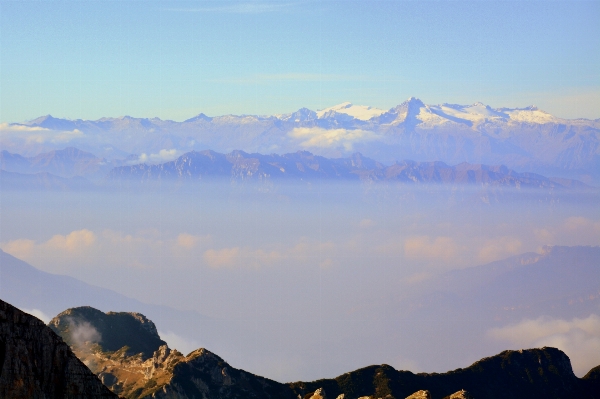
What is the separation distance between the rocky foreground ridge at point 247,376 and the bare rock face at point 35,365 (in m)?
38.7

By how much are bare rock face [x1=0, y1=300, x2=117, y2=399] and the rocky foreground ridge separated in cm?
3872

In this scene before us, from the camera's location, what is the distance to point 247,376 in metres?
113

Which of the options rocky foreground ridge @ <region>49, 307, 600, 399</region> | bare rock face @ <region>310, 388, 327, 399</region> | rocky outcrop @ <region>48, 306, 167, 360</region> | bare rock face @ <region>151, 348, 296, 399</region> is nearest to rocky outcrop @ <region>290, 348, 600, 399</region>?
rocky foreground ridge @ <region>49, 307, 600, 399</region>

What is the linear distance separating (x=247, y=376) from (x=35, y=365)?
6864 centimetres

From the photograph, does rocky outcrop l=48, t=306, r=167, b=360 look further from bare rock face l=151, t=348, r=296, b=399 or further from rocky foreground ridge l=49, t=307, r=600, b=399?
bare rock face l=151, t=348, r=296, b=399

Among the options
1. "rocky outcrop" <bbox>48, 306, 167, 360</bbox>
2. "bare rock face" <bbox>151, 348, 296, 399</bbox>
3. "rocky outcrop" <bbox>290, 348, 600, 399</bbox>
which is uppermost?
"rocky outcrop" <bbox>48, 306, 167, 360</bbox>

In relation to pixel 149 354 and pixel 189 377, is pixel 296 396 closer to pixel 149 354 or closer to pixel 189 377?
pixel 189 377

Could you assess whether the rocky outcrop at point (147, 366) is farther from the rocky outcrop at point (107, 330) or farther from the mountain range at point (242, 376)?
the mountain range at point (242, 376)

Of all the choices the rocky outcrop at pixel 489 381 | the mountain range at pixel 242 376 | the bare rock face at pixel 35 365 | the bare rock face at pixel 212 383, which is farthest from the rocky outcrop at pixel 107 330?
the bare rock face at pixel 35 365

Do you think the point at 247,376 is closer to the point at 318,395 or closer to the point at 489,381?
the point at 318,395

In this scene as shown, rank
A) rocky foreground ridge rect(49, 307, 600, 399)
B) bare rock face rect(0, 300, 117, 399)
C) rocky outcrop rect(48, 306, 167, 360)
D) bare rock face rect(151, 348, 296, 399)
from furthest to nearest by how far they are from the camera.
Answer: rocky outcrop rect(48, 306, 167, 360), rocky foreground ridge rect(49, 307, 600, 399), bare rock face rect(151, 348, 296, 399), bare rock face rect(0, 300, 117, 399)

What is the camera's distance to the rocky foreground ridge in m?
106

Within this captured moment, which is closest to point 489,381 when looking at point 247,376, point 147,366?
point 247,376

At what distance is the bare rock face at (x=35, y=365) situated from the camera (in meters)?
45.0
